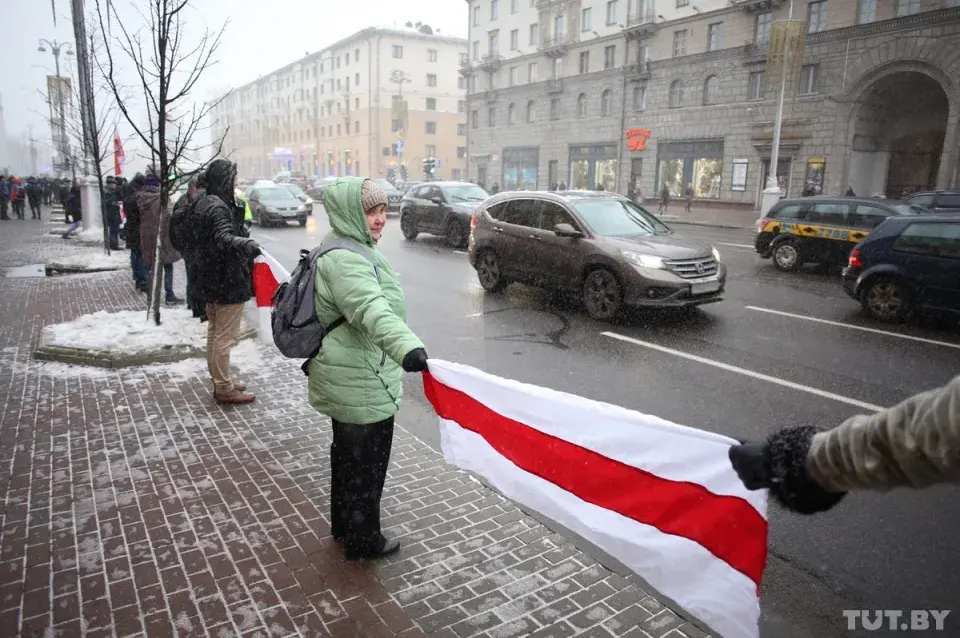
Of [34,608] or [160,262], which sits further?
[160,262]

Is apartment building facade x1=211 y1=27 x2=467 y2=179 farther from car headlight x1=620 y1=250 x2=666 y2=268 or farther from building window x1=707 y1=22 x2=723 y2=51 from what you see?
car headlight x1=620 y1=250 x2=666 y2=268

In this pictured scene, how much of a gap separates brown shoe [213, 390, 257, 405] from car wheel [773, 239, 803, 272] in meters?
12.3

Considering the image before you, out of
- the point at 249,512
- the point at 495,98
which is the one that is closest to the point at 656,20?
the point at 495,98

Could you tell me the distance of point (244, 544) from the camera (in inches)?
142

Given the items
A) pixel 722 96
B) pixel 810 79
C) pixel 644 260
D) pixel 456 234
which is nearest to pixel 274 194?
pixel 456 234

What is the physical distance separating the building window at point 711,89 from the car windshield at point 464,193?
23081mm

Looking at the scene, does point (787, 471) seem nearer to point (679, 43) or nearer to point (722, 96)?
point (722, 96)

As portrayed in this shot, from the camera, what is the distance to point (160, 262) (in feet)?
26.5

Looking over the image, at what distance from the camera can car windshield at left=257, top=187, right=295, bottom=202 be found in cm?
2430

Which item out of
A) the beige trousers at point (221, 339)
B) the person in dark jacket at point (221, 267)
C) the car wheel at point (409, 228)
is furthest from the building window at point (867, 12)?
the beige trousers at point (221, 339)

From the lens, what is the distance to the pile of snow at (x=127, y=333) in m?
7.11

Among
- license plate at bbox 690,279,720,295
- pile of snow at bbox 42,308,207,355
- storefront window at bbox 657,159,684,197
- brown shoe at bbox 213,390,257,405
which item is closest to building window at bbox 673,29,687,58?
storefront window at bbox 657,159,684,197

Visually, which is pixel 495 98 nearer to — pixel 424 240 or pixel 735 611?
pixel 424 240

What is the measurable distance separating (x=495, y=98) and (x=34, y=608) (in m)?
55.9
